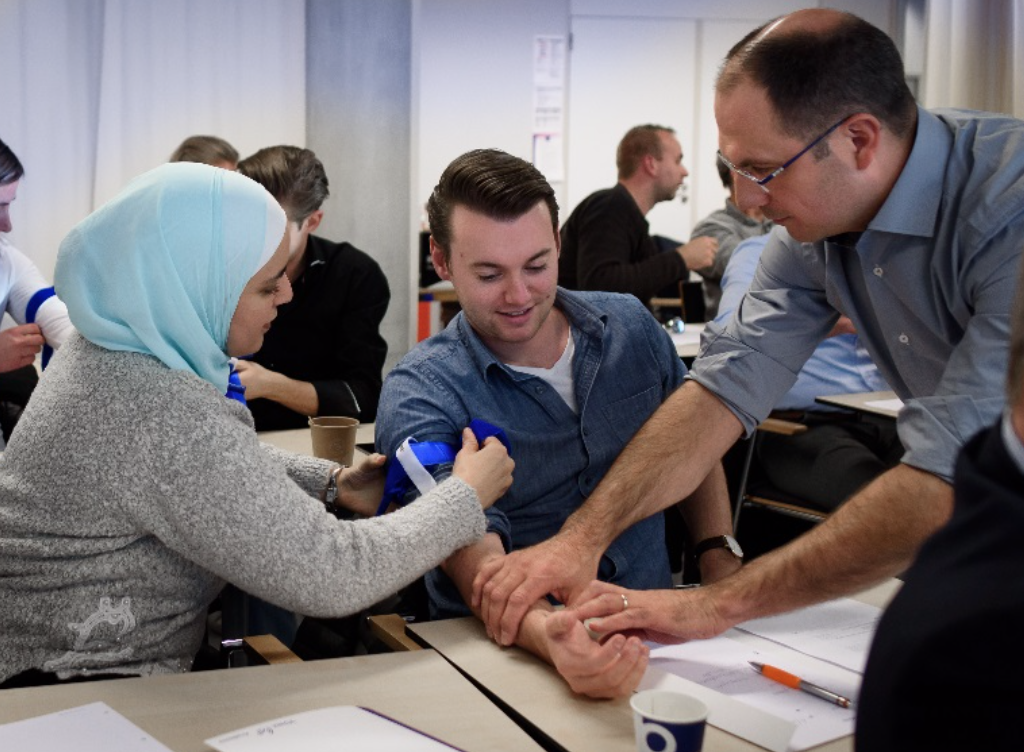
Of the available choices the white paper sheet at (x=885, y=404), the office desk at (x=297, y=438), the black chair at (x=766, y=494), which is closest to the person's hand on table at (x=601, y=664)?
the office desk at (x=297, y=438)

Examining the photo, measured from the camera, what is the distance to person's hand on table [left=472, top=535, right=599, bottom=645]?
1.71 meters

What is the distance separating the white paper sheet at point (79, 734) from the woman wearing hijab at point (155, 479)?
23 cm

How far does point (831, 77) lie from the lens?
184cm

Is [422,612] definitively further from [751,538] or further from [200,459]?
[751,538]

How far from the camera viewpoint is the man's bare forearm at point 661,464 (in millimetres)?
2016

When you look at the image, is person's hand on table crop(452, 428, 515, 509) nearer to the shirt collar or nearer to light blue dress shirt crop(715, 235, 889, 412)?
the shirt collar

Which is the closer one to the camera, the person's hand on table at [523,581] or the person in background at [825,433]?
the person's hand on table at [523,581]

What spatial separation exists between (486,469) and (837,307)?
801 mm

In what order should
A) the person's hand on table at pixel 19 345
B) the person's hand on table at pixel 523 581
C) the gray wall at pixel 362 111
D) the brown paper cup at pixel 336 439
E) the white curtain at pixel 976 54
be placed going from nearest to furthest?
1. the person's hand on table at pixel 523 581
2. the brown paper cup at pixel 336 439
3. the person's hand on table at pixel 19 345
4. the gray wall at pixel 362 111
5. the white curtain at pixel 976 54

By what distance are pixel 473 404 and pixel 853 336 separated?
2.44 m

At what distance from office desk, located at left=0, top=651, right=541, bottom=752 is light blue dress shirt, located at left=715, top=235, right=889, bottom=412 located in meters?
2.81

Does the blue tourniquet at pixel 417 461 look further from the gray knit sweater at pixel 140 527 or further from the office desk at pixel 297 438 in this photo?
the office desk at pixel 297 438

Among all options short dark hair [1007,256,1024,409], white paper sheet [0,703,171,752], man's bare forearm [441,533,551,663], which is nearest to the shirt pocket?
man's bare forearm [441,533,551,663]

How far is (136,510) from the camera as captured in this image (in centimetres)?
156
